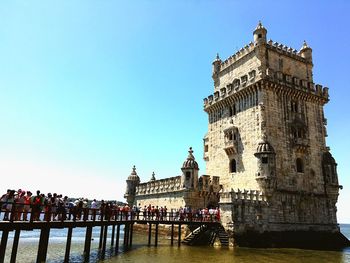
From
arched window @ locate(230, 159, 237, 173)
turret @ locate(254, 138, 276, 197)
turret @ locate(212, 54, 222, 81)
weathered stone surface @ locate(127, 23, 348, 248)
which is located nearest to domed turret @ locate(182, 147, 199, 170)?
weathered stone surface @ locate(127, 23, 348, 248)

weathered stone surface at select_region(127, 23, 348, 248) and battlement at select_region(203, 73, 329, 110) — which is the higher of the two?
battlement at select_region(203, 73, 329, 110)

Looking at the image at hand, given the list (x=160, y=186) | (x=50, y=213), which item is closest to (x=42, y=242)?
(x=50, y=213)

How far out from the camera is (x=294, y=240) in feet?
96.4

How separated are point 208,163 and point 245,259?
1796 cm

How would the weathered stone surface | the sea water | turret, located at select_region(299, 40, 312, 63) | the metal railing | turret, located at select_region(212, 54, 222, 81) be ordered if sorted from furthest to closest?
turret, located at select_region(212, 54, 222, 81) < turret, located at select_region(299, 40, 312, 63) < the weathered stone surface < the sea water < the metal railing

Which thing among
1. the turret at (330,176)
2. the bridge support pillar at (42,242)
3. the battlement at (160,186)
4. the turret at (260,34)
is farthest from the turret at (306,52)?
the bridge support pillar at (42,242)

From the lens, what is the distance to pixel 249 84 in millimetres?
33406

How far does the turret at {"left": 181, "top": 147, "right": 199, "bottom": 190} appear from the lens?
34000mm

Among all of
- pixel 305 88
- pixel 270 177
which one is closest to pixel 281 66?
pixel 305 88

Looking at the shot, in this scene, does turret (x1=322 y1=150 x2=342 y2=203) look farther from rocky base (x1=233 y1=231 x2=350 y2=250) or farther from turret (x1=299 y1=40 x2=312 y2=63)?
turret (x1=299 y1=40 x2=312 y2=63)

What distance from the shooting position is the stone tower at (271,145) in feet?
95.6

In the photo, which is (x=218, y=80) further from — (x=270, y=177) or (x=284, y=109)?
(x=270, y=177)

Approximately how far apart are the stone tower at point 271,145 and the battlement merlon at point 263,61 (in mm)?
113

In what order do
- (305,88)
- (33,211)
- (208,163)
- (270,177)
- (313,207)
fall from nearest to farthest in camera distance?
1. (33,211)
2. (270,177)
3. (313,207)
4. (305,88)
5. (208,163)
